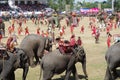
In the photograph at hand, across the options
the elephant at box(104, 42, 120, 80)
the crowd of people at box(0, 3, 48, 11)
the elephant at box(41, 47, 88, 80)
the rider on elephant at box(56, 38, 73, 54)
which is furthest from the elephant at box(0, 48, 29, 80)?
the crowd of people at box(0, 3, 48, 11)

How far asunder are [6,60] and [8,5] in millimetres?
59176

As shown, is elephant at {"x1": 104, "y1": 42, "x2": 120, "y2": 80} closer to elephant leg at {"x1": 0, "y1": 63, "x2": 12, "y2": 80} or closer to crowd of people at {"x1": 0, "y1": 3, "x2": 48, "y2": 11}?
elephant leg at {"x1": 0, "y1": 63, "x2": 12, "y2": 80}

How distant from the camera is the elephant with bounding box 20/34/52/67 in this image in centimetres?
1468

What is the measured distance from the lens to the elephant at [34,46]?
48.2 feet

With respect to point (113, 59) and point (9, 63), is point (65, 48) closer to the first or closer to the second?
point (113, 59)

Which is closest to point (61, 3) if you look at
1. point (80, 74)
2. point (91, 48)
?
point (91, 48)

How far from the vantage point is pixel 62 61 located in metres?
11.3

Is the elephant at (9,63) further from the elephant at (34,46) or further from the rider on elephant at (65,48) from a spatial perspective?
the elephant at (34,46)

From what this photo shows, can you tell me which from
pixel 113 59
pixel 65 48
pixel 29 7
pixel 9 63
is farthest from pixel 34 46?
pixel 29 7

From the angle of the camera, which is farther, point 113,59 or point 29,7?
point 29,7

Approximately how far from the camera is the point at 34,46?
14820mm

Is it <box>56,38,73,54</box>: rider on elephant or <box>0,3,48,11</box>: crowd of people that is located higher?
<box>56,38,73,54</box>: rider on elephant

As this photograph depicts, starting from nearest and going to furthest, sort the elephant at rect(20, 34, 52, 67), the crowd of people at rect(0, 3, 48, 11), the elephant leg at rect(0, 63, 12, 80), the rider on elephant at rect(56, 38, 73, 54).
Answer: the elephant leg at rect(0, 63, 12, 80) → the rider on elephant at rect(56, 38, 73, 54) → the elephant at rect(20, 34, 52, 67) → the crowd of people at rect(0, 3, 48, 11)

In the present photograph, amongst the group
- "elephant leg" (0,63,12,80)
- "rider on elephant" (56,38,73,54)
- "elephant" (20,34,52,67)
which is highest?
"rider on elephant" (56,38,73,54)
